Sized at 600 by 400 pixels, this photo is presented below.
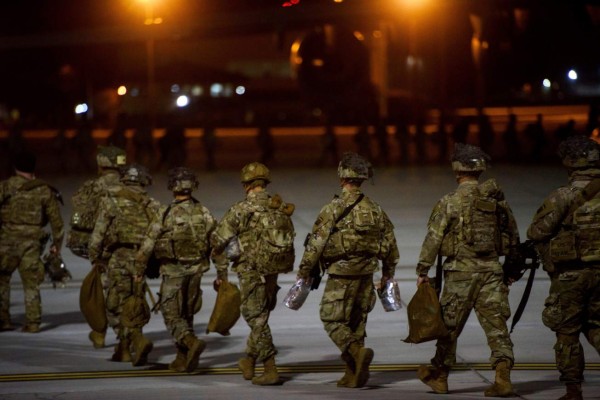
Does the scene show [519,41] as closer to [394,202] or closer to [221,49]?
[394,202]

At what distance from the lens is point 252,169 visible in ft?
29.4

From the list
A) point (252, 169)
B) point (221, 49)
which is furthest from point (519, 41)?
point (221, 49)

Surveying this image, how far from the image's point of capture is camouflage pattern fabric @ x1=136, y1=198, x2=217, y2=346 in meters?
9.11

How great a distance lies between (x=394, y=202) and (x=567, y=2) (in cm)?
575

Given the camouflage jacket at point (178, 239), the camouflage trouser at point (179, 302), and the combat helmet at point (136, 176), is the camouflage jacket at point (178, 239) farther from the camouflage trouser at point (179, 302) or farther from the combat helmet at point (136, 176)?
the combat helmet at point (136, 176)

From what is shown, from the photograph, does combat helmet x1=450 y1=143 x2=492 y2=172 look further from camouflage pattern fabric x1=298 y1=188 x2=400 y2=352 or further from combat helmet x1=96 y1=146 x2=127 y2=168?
combat helmet x1=96 y1=146 x2=127 y2=168

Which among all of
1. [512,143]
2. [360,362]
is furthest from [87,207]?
[512,143]

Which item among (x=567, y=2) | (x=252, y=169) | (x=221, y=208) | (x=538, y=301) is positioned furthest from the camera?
(x=567, y=2)

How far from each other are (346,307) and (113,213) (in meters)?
2.52

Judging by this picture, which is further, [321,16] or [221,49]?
[221,49]

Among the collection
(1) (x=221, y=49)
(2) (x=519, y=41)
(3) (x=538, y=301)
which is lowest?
(3) (x=538, y=301)

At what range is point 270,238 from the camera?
8.75 meters

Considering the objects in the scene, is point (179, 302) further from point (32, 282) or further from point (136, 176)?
point (32, 282)

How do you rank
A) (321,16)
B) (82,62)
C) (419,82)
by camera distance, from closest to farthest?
(321,16) → (82,62) → (419,82)
